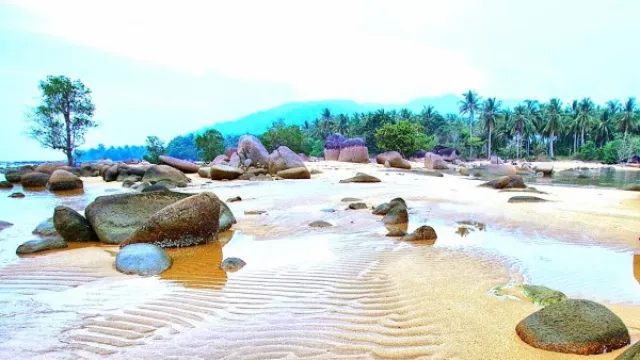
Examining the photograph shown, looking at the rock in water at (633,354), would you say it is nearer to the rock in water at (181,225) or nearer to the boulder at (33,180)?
the rock in water at (181,225)

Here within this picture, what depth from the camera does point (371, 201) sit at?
13.0 metres

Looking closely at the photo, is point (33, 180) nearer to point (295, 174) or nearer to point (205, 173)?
point (205, 173)

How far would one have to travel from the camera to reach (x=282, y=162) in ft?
Answer: 85.4

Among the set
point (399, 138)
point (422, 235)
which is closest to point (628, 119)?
point (399, 138)

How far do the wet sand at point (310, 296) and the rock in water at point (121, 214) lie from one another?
515 millimetres

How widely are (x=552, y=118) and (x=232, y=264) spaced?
250ft

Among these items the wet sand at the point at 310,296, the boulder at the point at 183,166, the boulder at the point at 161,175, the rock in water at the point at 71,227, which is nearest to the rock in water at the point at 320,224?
the wet sand at the point at 310,296

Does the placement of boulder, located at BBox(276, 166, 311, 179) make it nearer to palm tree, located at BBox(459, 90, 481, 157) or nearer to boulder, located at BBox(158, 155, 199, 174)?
boulder, located at BBox(158, 155, 199, 174)

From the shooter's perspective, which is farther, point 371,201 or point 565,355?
point 371,201

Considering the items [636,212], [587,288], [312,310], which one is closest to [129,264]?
[312,310]

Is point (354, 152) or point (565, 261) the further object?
point (354, 152)

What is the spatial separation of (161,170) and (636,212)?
1996 cm

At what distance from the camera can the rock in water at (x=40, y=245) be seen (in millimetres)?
6555

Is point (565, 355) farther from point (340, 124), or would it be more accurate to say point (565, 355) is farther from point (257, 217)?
point (340, 124)
